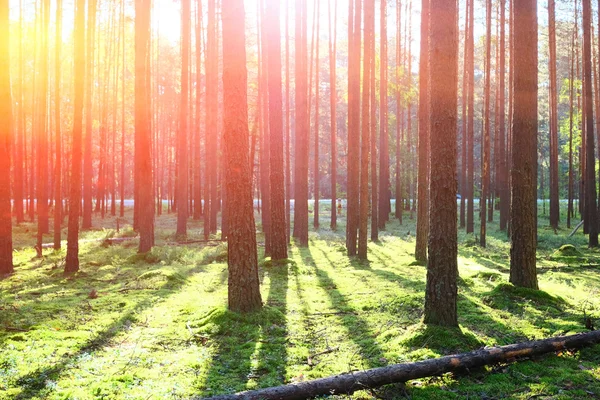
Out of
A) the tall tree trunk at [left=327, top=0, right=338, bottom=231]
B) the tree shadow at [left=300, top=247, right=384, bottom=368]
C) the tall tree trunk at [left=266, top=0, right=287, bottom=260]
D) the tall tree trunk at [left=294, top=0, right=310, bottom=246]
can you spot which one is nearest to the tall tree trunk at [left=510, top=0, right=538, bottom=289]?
the tree shadow at [left=300, top=247, right=384, bottom=368]

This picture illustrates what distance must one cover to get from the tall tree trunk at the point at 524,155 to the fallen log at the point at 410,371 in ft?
8.95

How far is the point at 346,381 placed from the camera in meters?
4.28

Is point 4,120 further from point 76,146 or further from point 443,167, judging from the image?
point 443,167

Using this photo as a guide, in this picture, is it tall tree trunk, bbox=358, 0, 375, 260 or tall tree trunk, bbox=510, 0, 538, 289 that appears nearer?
tall tree trunk, bbox=510, 0, 538, 289

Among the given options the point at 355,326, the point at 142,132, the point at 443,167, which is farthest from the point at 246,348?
the point at 142,132

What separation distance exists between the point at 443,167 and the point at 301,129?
10.3 m

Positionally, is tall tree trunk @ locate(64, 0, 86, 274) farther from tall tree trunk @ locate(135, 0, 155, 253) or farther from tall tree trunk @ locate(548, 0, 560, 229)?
tall tree trunk @ locate(548, 0, 560, 229)

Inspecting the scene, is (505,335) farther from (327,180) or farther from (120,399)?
(327,180)

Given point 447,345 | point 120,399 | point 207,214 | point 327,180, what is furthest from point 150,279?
point 327,180

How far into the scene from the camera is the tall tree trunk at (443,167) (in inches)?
229

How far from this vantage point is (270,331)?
21.6 ft

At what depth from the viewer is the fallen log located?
4035 millimetres

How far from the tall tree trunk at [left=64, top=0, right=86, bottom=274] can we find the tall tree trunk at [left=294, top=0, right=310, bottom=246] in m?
6.73

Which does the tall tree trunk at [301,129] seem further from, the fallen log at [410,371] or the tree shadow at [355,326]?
the fallen log at [410,371]
